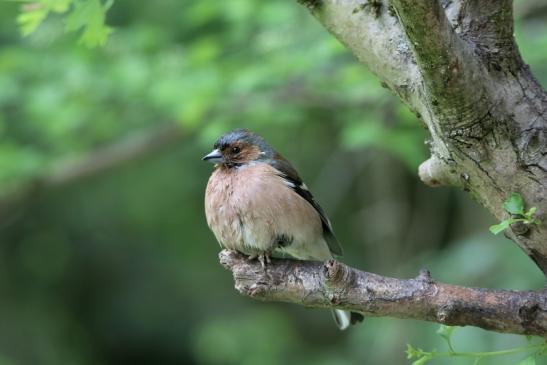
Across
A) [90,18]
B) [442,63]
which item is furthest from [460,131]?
[90,18]

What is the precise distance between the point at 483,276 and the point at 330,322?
360 centimetres

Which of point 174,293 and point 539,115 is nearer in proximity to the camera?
point 539,115

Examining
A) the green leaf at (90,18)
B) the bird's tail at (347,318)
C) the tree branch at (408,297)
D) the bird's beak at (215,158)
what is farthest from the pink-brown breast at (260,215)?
the green leaf at (90,18)

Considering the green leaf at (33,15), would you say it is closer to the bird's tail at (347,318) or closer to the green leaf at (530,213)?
the green leaf at (530,213)

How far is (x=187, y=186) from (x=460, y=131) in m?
7.11

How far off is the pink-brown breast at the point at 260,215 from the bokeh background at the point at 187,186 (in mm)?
1547

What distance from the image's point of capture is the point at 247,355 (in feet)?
33.4

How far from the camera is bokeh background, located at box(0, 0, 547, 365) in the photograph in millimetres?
6930

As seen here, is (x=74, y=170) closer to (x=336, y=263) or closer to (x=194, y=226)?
(x=194, y=226)

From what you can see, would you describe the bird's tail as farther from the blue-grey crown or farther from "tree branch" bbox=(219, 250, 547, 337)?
"tree branch" bbox=(219, 250, 547, 337)

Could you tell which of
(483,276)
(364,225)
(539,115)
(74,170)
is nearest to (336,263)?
(539,115)

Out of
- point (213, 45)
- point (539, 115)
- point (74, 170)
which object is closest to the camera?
point (539, 115)

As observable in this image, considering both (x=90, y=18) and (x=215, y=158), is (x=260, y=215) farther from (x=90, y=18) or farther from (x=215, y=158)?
(x=90, y=18)

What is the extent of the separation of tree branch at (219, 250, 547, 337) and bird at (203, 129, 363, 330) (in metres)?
0.92
